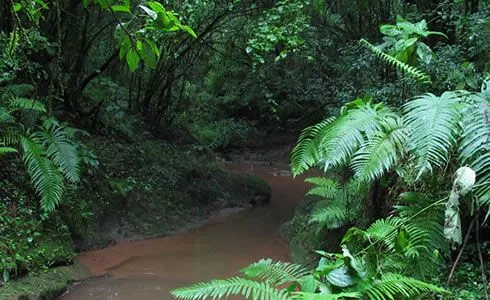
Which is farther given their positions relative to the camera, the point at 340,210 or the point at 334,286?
the point at 340,210

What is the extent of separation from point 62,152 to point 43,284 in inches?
68.5

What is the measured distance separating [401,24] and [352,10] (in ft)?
20.8

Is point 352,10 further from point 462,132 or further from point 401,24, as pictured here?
point 462,132

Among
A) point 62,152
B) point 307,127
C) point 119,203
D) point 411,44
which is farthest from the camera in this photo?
point 119,203

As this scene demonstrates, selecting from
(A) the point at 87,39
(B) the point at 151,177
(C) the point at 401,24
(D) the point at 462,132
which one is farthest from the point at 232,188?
(D) the point at 462,132

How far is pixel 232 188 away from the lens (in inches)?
369

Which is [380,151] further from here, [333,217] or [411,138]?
[333,217]

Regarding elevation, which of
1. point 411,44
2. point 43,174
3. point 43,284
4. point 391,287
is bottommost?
point 43,284

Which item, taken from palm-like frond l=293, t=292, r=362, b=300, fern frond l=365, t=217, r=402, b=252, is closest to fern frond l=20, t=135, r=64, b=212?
fern frond l=365, t=217, r=402, b=252

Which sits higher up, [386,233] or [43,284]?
[386,233]

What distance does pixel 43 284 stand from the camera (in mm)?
4770

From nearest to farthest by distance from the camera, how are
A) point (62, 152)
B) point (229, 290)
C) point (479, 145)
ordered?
point (229, 290), point (479, 145), point (62, 152)

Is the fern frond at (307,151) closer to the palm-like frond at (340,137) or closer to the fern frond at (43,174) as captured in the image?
the palm-like frond at (340,137)

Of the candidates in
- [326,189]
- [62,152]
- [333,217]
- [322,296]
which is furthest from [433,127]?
[62,152]
